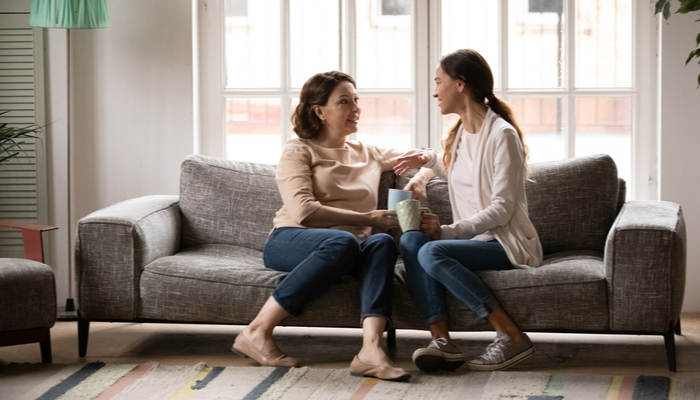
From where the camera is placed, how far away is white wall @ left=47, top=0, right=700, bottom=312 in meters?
3.41

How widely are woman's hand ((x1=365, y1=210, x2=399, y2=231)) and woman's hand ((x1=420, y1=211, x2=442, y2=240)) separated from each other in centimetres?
12

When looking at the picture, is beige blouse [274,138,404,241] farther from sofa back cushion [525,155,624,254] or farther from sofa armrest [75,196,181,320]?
sofa back cushion [525,155,624,254]

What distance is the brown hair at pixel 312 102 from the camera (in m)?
2.71

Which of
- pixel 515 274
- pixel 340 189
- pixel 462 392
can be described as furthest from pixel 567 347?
pixel 340 189

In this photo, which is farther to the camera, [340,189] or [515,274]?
[340,189]

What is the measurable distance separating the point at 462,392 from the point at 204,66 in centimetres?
207

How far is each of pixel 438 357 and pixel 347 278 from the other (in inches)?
16.3

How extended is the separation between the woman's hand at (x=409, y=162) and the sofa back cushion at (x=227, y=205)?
51 centimetres

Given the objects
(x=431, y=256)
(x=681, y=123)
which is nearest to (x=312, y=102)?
(x=431, y=256)

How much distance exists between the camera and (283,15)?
345cm

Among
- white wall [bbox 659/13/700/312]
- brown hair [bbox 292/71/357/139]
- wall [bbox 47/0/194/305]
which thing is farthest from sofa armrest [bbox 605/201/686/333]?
wall [bbox 47/0/194/305]

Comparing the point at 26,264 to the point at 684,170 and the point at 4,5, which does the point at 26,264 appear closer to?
the point at 4,5

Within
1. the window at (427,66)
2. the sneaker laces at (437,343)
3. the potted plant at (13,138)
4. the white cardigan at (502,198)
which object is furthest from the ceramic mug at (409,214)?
the potted plant at (13,138)

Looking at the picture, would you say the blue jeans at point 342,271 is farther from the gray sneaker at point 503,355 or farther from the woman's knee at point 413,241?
the gray sneaker at point 503,355
